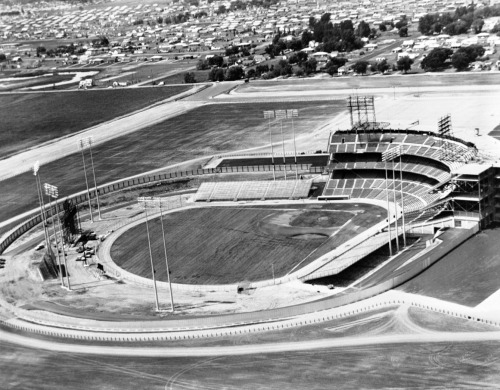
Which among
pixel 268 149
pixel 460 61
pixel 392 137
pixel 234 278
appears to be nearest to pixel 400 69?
pixel 460 61

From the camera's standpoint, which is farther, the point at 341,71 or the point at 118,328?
the point at 341,71

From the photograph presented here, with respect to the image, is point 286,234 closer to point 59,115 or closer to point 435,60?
point 59,115

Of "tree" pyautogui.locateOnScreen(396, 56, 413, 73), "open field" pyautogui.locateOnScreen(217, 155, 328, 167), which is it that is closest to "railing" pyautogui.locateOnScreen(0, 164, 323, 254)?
"open field" pyautogui.locateOnScreen(217, 155, 328, 167)

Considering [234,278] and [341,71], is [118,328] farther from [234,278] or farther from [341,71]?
[341,71]

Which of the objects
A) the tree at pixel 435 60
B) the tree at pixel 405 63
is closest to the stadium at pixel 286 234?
the tree at pixel 405 63

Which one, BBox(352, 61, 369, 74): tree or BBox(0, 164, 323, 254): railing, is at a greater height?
BBox(352, 61, 369, 74): tree

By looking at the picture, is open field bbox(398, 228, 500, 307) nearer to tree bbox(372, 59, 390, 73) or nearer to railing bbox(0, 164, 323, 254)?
railing bbox(0, 164, 323, 254)
